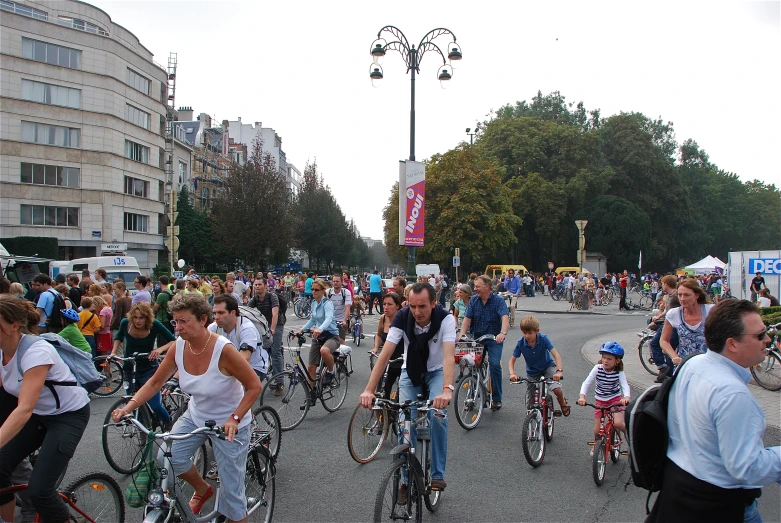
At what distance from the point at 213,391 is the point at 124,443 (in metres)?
2.67

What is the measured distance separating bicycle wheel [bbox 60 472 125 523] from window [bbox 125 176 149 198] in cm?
4376

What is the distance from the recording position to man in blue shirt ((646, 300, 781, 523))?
7.86ft

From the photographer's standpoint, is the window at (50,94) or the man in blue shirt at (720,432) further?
the window at (50,94)

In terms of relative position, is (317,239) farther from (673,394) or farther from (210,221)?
(673,394)

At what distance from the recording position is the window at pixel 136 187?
144ft

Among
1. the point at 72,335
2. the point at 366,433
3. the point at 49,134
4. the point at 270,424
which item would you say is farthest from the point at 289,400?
the point at 49,134

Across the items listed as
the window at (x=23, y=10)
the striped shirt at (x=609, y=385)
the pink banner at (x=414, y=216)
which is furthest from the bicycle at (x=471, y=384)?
the window at (x=23, y=10)

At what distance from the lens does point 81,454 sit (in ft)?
21.1

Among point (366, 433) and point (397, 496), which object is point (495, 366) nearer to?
point (366, 433)

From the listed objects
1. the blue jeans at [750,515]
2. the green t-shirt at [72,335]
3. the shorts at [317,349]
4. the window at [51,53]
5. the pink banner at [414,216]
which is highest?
the window at [51,53]

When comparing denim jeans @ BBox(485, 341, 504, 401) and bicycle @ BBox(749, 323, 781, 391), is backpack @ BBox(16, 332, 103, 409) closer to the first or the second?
denim jeans @ BBox(485, 341, 504, 401)

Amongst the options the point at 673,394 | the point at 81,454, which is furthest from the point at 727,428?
the point at 81,454

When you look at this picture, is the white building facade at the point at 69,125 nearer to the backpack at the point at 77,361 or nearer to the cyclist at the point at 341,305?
the cyclist at the point at 341,305

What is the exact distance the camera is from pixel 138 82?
44.5 m
